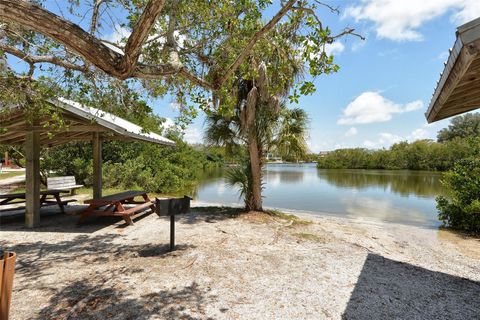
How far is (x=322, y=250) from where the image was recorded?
507 cm

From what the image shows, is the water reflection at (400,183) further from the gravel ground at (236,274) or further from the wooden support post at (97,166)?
the wooden support post at (97,166)

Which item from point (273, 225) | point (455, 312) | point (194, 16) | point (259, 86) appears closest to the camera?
point (455, 312)

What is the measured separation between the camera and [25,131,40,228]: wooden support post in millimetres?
6230

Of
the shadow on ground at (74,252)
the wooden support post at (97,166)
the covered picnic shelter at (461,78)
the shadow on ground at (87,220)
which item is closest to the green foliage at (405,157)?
the shadow on ground at (87,220)

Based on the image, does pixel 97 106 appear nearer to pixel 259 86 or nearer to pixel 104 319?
pixel 259 86

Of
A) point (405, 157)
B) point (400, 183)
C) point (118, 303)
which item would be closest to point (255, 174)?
point (118, 303)

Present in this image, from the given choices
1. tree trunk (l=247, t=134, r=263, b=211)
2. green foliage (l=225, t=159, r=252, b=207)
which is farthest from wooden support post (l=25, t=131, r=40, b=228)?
tree trunk (l=247, t=134, r=263, b=211)

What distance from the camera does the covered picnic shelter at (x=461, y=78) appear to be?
1.84 m

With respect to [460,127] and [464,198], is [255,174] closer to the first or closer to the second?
[464,198]

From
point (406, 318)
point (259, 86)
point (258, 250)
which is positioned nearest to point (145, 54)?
point (259, 86)

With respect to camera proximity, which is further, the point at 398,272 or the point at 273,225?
the point at 273,225

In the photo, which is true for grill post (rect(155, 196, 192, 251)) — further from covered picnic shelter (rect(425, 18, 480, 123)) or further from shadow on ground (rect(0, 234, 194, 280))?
Answer: covered picnic shelter (rect(425, 18, 480, 123))

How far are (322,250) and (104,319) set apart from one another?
142 inches

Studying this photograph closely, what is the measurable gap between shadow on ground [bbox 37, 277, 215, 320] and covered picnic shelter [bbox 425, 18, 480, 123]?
304 cm
